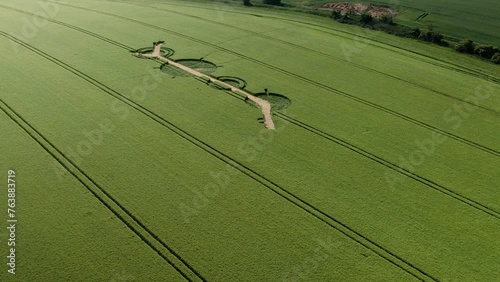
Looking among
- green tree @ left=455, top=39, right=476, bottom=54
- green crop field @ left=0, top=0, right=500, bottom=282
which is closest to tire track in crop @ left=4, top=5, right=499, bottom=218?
green crop field @ left=0, top=0, right=500, bottom=282

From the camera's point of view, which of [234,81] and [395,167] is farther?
[234,81]

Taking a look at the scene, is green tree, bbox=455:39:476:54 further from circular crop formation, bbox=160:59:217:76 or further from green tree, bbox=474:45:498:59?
circular crop formation, bbox=160:59:217:76

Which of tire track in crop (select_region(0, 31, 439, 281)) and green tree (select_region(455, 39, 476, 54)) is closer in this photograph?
tire track in crop (select_region(0, 31, 439, 281))

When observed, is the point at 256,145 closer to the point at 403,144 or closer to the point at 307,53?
the point at 403,144

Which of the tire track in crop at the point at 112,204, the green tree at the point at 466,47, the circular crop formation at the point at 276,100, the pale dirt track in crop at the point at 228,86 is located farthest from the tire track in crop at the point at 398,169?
the green tree at the point at 466,47

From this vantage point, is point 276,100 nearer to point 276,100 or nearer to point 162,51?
point 276,100

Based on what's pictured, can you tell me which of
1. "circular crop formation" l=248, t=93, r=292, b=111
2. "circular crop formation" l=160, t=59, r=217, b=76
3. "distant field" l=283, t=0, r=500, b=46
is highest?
"distant field" l=283, t=0, r=500, b=46

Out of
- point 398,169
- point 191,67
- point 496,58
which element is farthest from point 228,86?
point 496,58

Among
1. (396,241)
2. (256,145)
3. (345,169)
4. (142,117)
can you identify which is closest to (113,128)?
(142,117)
